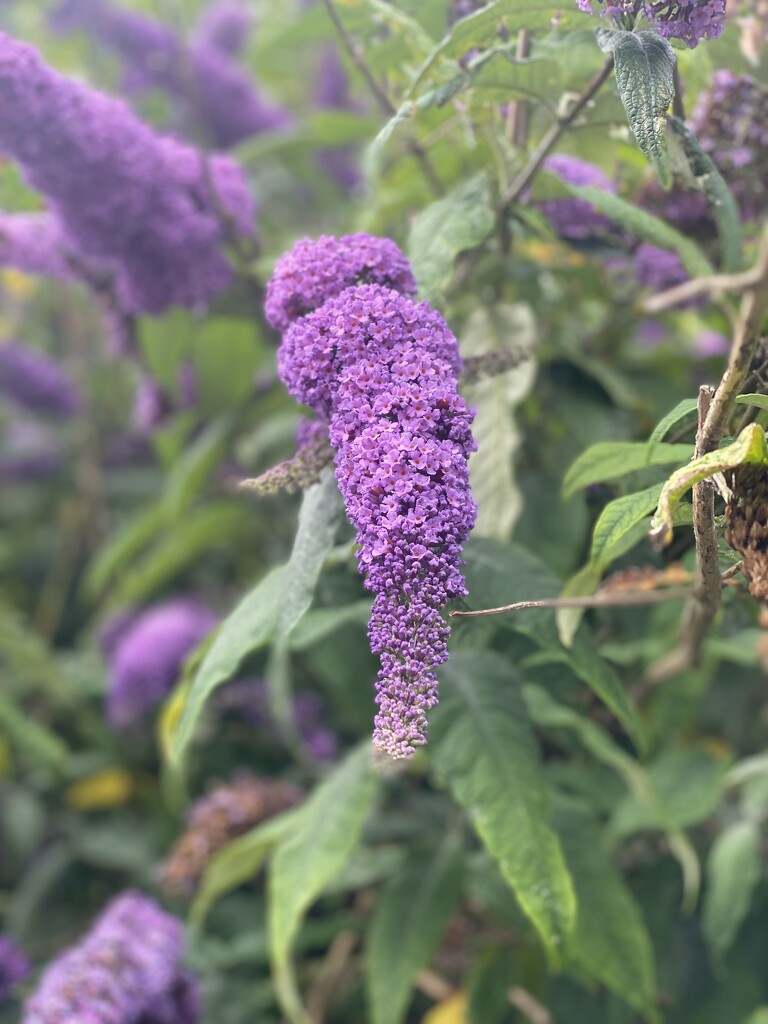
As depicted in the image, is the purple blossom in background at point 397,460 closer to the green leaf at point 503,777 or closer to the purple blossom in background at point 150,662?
the green leaf at point 503,777

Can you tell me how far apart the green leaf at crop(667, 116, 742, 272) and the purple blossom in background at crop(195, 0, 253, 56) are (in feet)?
5.45

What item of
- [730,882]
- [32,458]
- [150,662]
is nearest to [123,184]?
[150,662]

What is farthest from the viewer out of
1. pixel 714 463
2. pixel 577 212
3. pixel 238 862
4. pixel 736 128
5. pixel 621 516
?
pixel 238 862

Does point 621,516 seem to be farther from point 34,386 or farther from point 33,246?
point 34,386

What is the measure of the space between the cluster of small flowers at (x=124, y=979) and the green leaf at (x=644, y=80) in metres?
1.11

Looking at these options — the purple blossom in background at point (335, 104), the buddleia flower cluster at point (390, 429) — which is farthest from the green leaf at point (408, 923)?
the purple blossom in background at point (335, 104)

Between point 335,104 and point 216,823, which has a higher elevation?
point 335,104

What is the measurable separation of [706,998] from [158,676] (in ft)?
3.22

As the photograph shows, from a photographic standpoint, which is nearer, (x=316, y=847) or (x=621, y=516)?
(x=621, y=516)

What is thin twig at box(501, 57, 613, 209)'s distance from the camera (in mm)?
944

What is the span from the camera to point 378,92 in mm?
1178

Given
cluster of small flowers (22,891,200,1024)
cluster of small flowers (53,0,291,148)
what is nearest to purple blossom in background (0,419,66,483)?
cluster of small flowers (53,0,291,148)

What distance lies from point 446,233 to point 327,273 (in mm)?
192

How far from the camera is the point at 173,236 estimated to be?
1281 mm
